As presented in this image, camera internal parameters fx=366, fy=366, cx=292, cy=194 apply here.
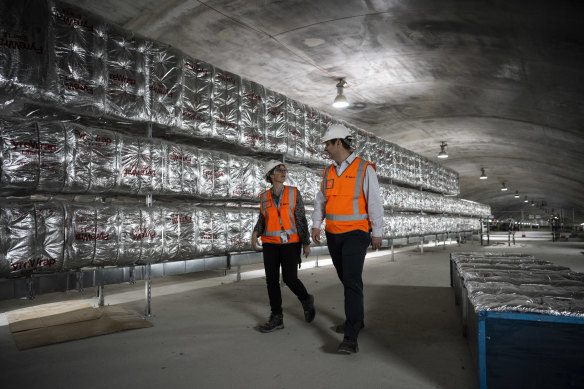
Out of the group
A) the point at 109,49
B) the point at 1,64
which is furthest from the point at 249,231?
the point at 1,64

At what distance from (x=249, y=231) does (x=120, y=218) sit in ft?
5.75

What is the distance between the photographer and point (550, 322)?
197cm

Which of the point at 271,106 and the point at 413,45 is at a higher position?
the point at 413,45

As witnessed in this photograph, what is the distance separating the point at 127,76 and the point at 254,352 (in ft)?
9.94

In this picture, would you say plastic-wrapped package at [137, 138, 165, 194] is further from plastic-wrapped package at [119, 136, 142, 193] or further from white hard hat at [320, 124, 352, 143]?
white hard hat at [320, 124, 352, 143]

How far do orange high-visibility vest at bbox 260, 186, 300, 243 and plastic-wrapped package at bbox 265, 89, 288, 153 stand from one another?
1.89m

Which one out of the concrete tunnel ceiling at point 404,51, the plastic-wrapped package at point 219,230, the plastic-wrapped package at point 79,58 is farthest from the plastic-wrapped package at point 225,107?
the plastic-wrapped package at point 79,58

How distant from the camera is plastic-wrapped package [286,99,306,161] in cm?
593

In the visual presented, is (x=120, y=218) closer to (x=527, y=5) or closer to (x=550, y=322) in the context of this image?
(x=550, y=322)

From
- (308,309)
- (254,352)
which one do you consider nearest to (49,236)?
(254,352)

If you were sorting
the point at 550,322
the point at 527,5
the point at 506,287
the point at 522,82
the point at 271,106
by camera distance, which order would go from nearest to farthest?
the point at 550,322, the point at 506,287, the point at 527,5, the point at 271,106, the point at 522,82

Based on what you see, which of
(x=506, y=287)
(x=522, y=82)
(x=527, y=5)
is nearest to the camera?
(x=506, y=287)

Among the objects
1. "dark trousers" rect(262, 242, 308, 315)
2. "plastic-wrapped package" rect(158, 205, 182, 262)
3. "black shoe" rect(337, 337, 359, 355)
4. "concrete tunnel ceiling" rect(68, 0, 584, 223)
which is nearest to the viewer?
"black shoe" rect(337, 337, 359, 355)

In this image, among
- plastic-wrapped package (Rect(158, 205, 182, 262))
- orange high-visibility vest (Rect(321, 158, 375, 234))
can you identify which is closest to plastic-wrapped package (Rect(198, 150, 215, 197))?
plastic-wrapped package (Rect(158, 205, 182, 262))
